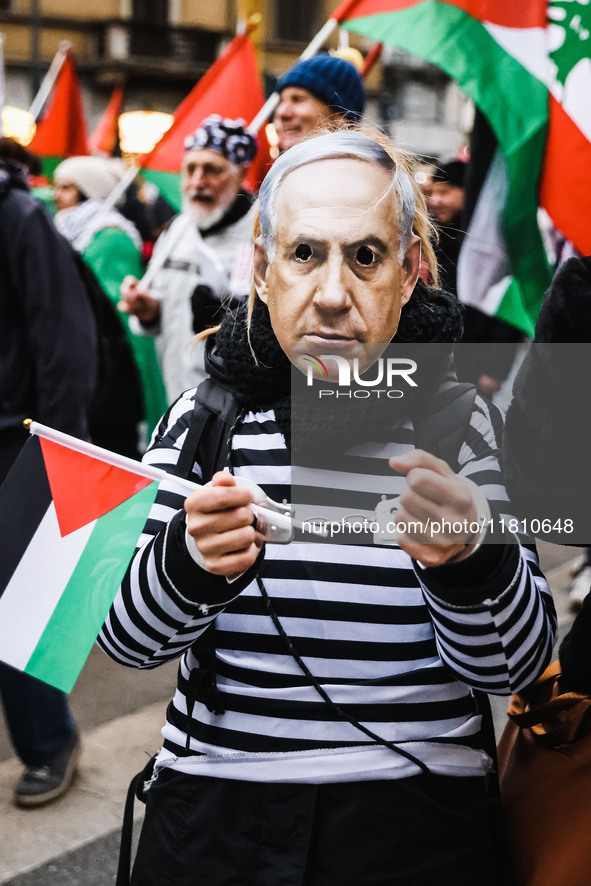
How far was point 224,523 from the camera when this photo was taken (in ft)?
3.55

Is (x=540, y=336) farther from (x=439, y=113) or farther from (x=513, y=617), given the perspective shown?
(x=439, y=113)

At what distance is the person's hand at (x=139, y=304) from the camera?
393 cm

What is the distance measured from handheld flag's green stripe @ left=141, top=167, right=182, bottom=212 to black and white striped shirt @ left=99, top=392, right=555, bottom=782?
12.0 feet

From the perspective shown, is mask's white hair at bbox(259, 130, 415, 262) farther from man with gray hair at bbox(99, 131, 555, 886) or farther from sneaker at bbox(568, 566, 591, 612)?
sneaker at bbox(568, 566, 591, 612)

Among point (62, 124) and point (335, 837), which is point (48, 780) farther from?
point (62, 124)

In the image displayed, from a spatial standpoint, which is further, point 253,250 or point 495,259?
point 495,259

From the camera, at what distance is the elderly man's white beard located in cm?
388

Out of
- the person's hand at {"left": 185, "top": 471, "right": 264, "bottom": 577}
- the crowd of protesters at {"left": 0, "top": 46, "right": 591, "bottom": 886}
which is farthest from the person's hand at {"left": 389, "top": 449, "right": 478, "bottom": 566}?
the person's hand at {"left": 185, "top": 471, "right": 264, "bottom": 577}

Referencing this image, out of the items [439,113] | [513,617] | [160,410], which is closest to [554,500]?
[513,617]

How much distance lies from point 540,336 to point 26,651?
72 cm

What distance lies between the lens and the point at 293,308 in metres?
1.24

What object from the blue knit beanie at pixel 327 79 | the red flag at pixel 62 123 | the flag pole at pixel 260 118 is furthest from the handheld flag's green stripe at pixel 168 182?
the red flag at pixel 62 123

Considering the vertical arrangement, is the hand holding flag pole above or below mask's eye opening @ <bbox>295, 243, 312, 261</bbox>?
below

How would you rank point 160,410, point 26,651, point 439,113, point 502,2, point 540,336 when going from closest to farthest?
point 540,336 → point 26,651 → point 502,2 → point 160,410 → point 439,113
